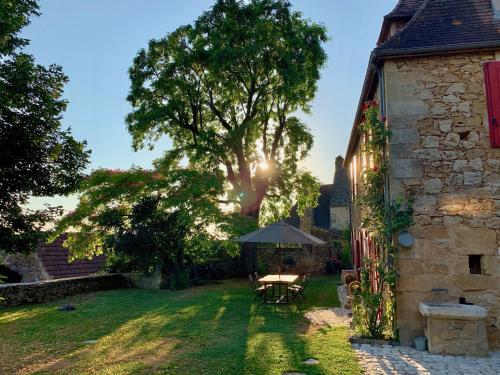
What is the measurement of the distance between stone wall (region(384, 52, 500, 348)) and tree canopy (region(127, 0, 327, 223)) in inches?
394

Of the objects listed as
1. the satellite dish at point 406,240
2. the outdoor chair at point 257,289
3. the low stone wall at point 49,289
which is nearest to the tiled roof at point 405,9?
the satellite dish at point 406,240

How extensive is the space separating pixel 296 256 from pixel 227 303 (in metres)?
9.23

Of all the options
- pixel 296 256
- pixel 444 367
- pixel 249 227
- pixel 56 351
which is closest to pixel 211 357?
pixel 56 351

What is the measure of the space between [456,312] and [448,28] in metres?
5.20

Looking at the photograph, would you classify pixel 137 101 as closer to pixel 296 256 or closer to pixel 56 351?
pixel 296 256

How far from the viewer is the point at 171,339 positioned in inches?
276

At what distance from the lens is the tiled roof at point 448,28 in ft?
22.1

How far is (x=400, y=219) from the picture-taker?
6570 millimetres

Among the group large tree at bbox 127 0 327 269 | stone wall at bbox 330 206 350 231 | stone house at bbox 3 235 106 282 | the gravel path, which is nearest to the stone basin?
the gravel path

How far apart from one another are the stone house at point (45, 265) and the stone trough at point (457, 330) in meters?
14.8

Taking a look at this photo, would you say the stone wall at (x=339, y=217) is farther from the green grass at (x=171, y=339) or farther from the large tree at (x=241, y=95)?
the green grass at (x=171, y=339)

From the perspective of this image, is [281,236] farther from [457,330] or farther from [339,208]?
[339,208]

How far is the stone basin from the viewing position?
5.80 metres

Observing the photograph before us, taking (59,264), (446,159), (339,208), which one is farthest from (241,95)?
(339,208)
